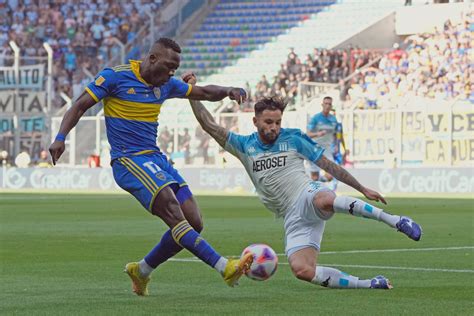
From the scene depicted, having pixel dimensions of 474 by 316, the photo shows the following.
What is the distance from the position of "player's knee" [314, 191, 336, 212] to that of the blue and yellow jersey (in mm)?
1419

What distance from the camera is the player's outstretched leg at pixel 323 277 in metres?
9.71

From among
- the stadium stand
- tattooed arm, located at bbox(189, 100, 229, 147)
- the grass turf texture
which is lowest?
the grass turf texture

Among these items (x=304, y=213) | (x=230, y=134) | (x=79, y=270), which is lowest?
(x=79, y=270)

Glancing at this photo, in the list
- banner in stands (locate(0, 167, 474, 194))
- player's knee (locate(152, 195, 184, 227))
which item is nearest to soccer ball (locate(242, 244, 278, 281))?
player's knee (locate(152, 195, 184, 227))

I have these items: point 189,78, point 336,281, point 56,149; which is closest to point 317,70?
point 189,78

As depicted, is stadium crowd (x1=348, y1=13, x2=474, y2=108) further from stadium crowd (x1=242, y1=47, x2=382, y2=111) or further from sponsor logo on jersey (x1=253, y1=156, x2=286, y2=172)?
sponsor logo on jersey (x1=253, y1=156, x2=286, y2=172)

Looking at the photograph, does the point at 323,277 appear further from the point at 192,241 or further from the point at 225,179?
the point at 225,179

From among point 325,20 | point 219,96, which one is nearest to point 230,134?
point 219,96

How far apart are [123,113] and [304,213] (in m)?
1.69

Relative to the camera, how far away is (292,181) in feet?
32.8

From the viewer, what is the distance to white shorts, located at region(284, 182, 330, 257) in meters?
9.83

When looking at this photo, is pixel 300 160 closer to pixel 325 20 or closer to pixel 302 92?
pixel 302 92

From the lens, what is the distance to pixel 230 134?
10336 mm

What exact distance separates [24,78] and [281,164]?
31.0 m
